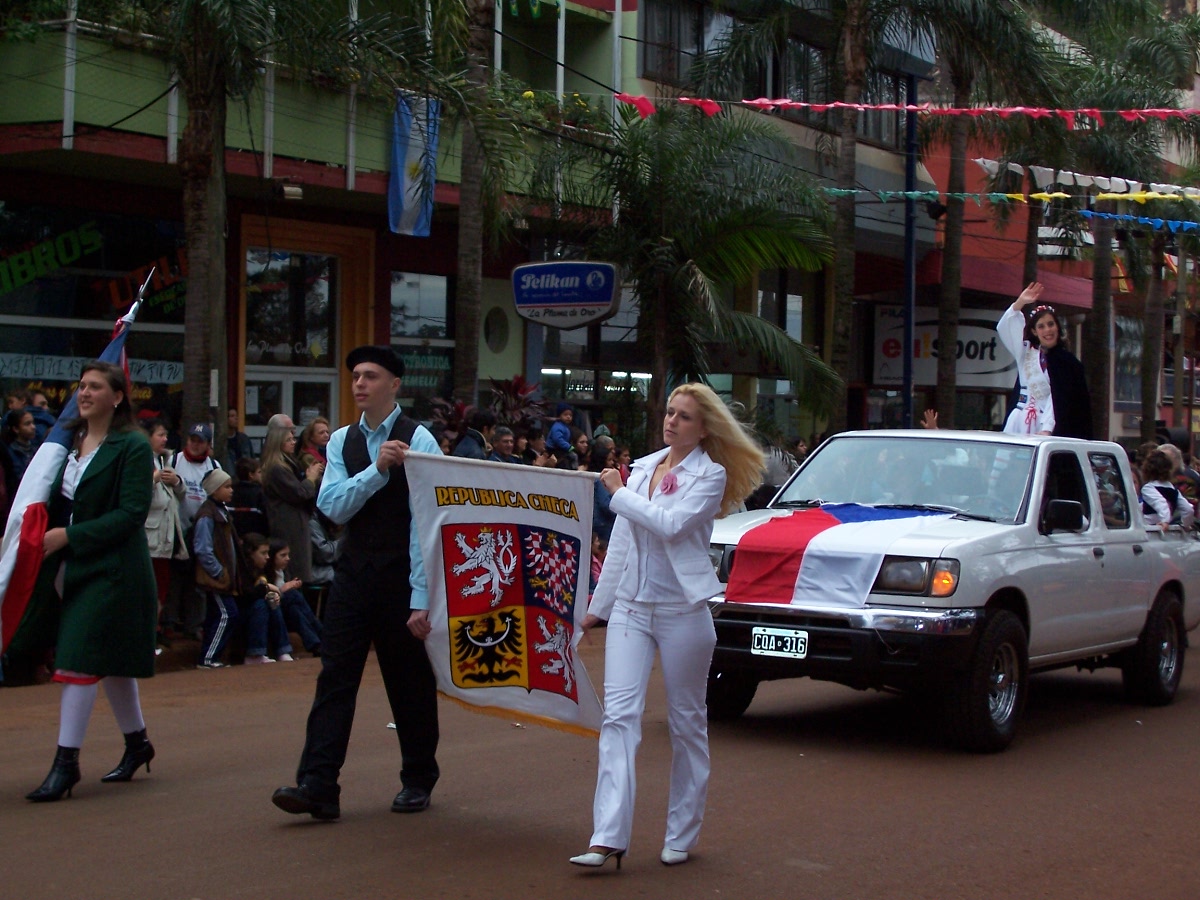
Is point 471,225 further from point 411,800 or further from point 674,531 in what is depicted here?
point 674,531

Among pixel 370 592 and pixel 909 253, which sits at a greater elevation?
pixel 909 253

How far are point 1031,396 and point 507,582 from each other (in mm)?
6140

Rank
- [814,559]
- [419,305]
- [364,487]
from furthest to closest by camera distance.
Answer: [419,305], [814,559], [364,487]

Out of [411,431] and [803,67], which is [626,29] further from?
[411,431]

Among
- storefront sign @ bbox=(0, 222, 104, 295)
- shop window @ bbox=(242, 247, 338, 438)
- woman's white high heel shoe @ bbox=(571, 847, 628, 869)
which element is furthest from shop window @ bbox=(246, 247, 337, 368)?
woman's white high heel shoe @ bbox=(571, 847, 628, 869)

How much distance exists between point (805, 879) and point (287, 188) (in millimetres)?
12574

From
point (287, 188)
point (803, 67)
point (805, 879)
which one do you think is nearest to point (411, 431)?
point (805, 879)

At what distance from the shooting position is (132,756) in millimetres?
6891

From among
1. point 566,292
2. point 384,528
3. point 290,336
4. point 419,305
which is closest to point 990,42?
point 419,305

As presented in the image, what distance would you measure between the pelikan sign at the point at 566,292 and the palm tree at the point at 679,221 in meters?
2.21

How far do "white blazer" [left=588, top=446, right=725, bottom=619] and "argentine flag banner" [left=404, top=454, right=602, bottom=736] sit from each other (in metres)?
0.46

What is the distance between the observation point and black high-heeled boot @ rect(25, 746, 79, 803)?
6434mm

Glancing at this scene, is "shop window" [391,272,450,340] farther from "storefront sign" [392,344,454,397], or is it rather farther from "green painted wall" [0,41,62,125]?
"green painted wall" [0,41,62,125]

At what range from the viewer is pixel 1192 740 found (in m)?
8.88
